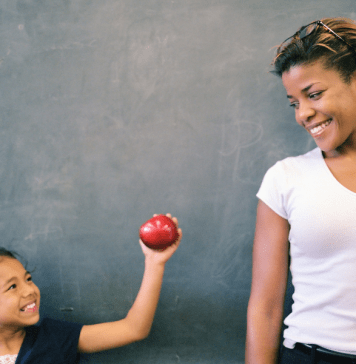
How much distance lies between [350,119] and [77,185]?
3.30ft

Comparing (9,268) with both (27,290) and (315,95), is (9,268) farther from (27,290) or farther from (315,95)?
(315,95)

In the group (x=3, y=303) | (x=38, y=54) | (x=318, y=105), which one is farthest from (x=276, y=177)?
(x=38, y=54)

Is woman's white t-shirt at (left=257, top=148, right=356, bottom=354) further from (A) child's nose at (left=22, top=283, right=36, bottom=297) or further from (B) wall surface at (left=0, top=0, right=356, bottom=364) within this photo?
(A) child's nose at (left=22, top=283, right=36, bottom=297)

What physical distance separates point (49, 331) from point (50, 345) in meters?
0.05

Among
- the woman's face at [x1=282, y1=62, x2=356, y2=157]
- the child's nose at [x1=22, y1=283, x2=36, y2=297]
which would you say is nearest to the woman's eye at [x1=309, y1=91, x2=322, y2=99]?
the woman's face at [x1=282, y1=62, x2=356, y2=157]

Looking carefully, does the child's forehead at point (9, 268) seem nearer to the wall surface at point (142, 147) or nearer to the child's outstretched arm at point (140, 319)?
the wall surface at point (142, 147)

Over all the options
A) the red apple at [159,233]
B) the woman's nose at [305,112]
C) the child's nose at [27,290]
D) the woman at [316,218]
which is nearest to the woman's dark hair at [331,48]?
the woman at [316,218]

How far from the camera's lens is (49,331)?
3.45 ft

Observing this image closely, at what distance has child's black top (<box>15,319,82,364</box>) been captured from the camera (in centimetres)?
99

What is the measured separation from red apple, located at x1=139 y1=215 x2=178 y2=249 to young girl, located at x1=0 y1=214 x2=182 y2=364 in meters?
0.05

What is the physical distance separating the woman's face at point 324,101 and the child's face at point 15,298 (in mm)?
1036

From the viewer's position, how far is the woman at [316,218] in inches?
30.5

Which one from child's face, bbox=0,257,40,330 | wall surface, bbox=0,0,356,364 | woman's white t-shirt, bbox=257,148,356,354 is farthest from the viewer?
wall surface, bbox=0,0,356,364

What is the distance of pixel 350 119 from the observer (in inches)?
31.6
